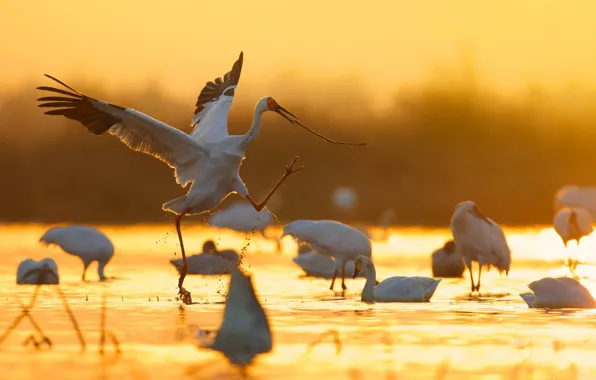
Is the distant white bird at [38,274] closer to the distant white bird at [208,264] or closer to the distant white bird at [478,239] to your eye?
the distant white bird at [208,264]

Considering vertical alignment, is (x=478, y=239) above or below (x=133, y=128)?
below

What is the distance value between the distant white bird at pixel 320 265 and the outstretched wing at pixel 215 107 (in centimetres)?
354

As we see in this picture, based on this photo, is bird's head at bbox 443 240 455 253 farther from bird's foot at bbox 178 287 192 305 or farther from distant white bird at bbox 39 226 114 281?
bird's foot at bbox 178 287 192 305

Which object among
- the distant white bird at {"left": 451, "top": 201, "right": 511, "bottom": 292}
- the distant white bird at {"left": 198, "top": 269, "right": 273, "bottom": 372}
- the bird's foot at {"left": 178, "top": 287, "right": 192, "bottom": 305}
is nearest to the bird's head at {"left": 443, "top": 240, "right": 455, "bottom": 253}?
the distant white bird at {"left": 451, "top": 201, "right": 511, "bottom": 292}

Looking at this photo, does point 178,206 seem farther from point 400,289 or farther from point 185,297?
point 400,289

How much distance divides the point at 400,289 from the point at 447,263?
560 centimetres

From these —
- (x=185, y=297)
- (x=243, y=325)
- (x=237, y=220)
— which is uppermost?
(x=237, y=220)

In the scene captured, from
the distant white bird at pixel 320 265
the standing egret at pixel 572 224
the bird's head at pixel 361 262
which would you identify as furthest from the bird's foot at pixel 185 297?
the standing egret at pixel 572 224

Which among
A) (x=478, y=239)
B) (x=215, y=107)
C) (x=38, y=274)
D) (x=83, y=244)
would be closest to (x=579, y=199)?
(x=478, y=239)

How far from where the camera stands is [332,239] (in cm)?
1952

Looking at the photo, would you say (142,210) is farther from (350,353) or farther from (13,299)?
(350,353)

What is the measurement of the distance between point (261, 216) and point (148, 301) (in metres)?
13.2

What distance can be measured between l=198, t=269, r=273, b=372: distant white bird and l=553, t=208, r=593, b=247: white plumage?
691 inches

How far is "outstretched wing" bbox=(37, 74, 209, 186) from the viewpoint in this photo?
51.7 ft
